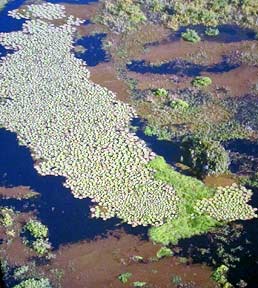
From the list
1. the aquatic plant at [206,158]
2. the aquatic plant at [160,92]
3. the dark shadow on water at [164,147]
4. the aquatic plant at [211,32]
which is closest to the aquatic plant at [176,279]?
the aquatic plant at [206,158]

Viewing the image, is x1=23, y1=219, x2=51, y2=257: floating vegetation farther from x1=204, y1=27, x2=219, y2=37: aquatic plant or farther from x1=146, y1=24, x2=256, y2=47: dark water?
x1=204, y1=27, x2=219, y2=37: aquatic plant

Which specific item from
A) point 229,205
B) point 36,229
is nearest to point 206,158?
point 229,205

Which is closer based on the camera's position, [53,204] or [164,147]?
[53,204]

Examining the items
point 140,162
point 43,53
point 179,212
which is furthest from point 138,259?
point 43,53

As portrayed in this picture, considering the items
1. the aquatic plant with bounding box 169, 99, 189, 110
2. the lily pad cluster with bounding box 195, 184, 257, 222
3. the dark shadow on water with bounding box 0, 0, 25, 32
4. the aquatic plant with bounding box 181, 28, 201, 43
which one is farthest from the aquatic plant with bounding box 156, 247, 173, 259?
the dark shadow on water with bounding box 0, 0, 25, 32

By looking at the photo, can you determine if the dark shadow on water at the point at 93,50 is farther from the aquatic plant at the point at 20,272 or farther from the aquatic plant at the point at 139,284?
the aquatic plant at the point at 139,284

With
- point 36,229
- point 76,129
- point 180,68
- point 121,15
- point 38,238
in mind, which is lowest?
point 38,238

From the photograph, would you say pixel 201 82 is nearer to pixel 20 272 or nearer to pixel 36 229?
pixel 36 229
